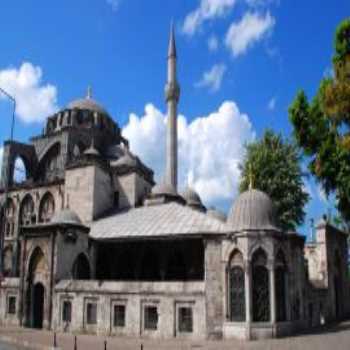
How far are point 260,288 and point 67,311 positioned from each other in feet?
38.2

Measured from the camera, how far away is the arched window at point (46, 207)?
43.3 meters

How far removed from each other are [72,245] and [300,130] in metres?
16.0

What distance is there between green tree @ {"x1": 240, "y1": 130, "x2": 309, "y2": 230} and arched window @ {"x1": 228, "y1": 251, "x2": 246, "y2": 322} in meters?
10.6

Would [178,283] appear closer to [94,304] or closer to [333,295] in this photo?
[94,304]

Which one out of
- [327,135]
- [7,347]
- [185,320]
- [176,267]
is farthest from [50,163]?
[327,135]

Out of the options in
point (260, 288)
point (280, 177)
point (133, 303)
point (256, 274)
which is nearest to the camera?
point (260, 288)

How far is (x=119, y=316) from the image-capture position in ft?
79.8

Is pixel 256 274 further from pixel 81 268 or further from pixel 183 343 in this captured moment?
pixel 81 268

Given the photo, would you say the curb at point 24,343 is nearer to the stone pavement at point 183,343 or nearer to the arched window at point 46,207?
the stone pavement at point 183,343

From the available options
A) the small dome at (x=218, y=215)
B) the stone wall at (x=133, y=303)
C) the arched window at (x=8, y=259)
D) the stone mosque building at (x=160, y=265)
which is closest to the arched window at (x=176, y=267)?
the stone mosque building at (x=160, y=265)

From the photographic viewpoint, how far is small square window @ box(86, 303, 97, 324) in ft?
82.2

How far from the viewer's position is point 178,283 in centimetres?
2348

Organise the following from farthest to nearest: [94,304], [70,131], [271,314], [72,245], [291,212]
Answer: [70,131], [291,212], [72,245], [94,304], [271,314]

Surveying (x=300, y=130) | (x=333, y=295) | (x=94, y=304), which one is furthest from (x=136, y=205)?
→ (x=300, y=130)
